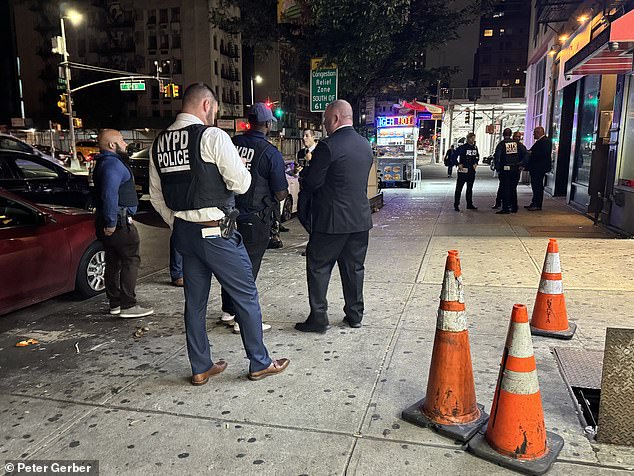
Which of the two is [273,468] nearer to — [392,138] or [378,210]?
[378,210]

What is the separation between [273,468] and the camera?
2701mm

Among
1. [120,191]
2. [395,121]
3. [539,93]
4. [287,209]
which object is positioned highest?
[539,93]

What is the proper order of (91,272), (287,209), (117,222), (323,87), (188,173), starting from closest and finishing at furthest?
(188,173), (117,222), (91,272), (287,209), (323,87)

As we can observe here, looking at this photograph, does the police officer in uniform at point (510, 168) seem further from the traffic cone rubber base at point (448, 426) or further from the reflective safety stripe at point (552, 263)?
the traffic cone rubber base at point (448, 426)

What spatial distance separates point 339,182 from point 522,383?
230 centimetres

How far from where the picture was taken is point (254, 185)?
451cm

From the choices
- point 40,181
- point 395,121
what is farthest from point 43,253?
point 395,121

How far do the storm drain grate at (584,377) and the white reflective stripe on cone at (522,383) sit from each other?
0.67m

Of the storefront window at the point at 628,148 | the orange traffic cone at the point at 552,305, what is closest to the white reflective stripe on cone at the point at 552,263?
the orange traffic cone at the point at 552,305

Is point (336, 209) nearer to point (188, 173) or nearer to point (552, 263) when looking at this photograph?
point (188, 173)

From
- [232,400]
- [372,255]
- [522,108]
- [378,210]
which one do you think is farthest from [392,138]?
[522,108]

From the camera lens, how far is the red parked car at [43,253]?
502 centimetres

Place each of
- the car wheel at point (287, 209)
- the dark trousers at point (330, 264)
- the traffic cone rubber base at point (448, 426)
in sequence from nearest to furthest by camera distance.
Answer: the traffic cone rubber base at point (448, 426), the dark trousers at point (330, 264), the car wheel at point (287, 209)

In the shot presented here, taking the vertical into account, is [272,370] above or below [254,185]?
below
